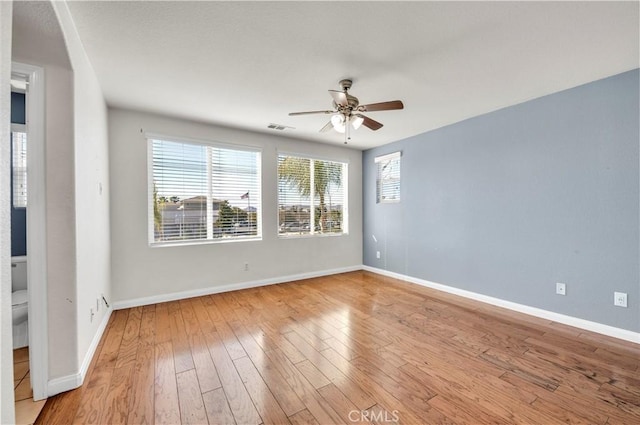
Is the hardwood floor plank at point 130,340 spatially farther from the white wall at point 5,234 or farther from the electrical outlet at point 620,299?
the electrical outlet at point 620,299

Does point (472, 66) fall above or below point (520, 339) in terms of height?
above

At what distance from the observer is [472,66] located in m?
2.40

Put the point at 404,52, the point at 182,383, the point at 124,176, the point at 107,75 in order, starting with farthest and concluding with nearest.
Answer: the point at 124,176, the point at 107,75, the point at 404,52, the point at 182,383

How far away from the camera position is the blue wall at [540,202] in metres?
2.57

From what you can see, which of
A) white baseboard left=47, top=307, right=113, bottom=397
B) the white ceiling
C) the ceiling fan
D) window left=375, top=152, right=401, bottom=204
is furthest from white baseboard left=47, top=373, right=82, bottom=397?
window left=375, top=152, right=401, bottom=204

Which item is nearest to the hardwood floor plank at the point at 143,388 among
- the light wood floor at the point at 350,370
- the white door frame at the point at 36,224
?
the light wood floor at the point at 350,370

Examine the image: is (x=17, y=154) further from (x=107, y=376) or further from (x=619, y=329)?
(x=619, y=329)

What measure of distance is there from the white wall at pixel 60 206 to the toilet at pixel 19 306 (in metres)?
0.48

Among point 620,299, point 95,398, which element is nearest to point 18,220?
point 95,398

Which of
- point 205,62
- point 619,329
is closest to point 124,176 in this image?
point 205,62

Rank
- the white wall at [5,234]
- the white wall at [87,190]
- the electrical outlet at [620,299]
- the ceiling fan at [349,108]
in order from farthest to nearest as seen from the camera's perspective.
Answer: the electrical outlet at [620,299]
the ceiling fan at [349,108]
the white wall at [87,190]
the white wall at [5,234]

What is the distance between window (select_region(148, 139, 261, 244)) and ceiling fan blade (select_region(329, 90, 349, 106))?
86.7 inches

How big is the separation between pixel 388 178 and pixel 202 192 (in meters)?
3.22

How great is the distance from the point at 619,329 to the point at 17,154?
5832 mm
